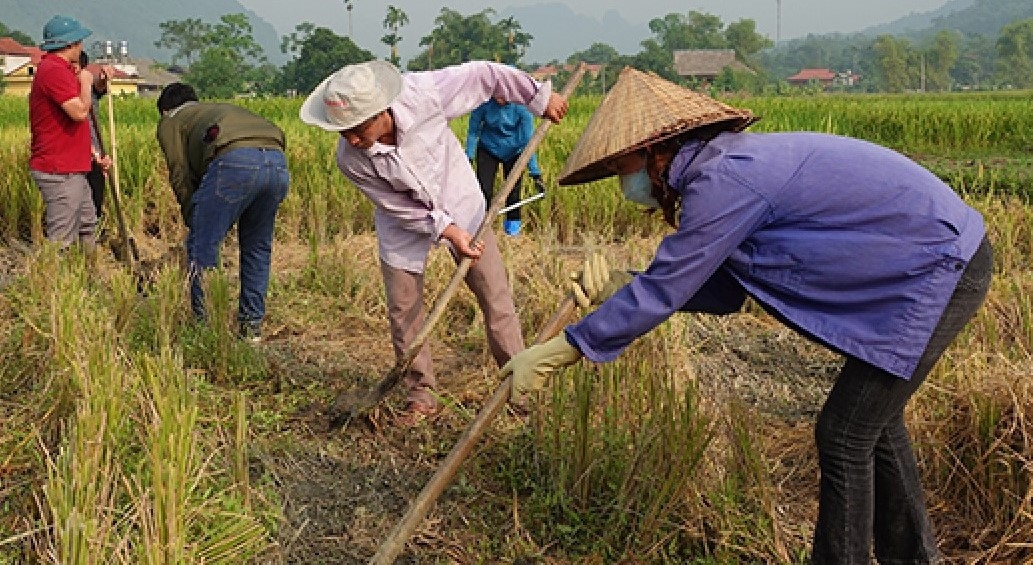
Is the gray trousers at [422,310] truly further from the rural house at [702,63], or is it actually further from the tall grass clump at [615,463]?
the rural house at [702,63]

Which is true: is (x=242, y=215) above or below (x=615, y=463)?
above

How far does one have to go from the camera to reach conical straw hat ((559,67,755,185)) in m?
1.95

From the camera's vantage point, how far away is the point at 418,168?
3074 millimetres

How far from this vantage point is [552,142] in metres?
7.59

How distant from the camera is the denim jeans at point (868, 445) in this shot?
77.2 inches

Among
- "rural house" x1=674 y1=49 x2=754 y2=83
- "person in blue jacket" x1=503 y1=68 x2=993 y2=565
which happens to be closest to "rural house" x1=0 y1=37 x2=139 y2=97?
"rural house" x1=674 y1=49 x2=754 y2=83

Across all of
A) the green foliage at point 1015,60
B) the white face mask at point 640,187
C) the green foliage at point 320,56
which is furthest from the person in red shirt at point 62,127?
the green foliage at point 1015,60

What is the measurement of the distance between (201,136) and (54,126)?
135 cm

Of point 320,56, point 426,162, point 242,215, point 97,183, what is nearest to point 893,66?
point 320,56

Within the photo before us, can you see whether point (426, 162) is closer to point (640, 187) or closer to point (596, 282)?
point (596, 282)

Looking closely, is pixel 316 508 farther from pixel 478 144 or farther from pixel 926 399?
pixel 478 144

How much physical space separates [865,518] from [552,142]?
5805 mm

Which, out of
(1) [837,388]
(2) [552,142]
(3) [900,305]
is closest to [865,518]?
(1) [837,388]

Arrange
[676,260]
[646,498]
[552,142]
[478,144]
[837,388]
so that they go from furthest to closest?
[552,142]
[478,144]
[646,498]
[837,388]
[676,260]
